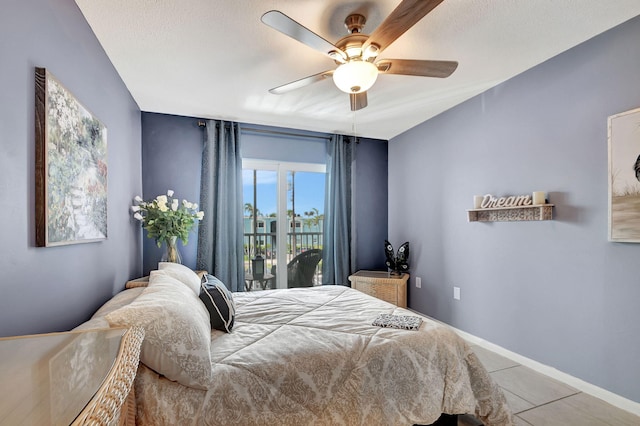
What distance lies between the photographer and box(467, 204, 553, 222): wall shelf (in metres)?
2.38

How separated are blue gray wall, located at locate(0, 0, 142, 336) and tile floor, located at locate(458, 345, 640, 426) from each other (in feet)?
7.68

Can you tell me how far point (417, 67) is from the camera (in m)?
1.97

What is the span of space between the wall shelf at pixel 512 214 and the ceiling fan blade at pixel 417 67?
4.36 ft

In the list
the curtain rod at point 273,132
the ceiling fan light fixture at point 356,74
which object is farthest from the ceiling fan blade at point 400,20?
the curtain rod at point 273,132

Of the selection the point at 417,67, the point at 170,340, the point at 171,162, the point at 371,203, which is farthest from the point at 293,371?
the point at 371,203

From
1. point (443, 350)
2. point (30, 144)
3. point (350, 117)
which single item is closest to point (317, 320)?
point (443, 350)

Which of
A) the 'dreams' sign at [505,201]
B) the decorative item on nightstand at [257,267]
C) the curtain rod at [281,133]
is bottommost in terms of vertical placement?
the decorative item on nightstand at [257,267]

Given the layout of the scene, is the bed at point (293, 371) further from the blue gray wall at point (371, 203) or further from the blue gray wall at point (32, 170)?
the blue gray wall at point (371, 203)

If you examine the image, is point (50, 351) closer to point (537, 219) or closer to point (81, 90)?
point (81, 90)

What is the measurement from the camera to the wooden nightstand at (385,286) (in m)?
3.76

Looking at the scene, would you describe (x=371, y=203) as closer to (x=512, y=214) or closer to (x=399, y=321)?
(x=512, y=214)

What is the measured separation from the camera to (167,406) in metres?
1.26

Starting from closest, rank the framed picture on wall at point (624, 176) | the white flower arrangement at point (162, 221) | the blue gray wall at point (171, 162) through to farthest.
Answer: the framed picture on wall at point (624, 176) → the white flower arrangement at point (162, 221) → the blue gray wall at point (171, 162)

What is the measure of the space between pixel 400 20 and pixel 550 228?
2.02 metres
